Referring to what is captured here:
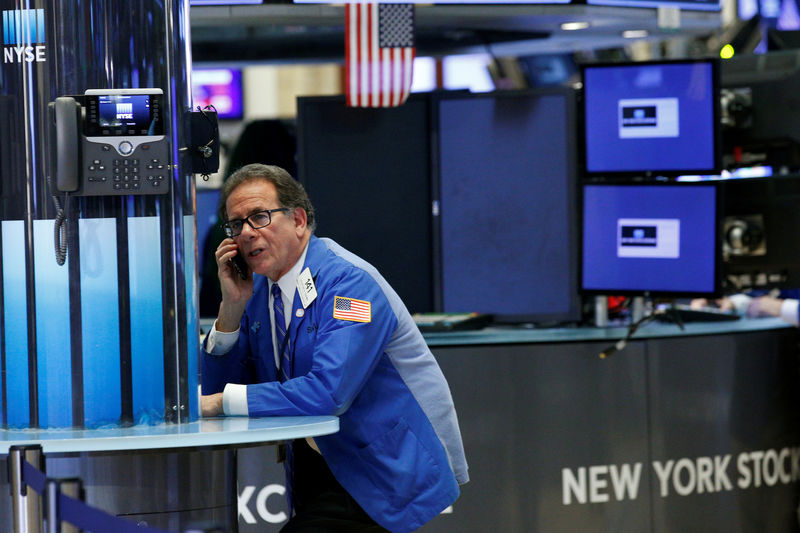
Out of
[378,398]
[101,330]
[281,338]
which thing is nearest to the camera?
[101,330]

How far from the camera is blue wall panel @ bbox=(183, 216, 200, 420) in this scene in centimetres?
307

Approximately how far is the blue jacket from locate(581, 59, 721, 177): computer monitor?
2.21m

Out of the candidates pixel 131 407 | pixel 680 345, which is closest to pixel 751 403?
pixel 680 345

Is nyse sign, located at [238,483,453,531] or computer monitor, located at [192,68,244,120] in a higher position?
computer monitor, located at [192,68,244,120]

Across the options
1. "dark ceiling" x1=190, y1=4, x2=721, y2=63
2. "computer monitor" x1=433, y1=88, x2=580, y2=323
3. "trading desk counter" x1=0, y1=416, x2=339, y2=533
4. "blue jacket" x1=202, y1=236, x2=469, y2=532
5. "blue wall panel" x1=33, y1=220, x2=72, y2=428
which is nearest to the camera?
"trading desk counter" x1=0, y1=416, x2=339, y2=533

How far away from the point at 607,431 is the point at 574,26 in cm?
243

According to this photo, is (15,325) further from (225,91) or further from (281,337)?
(225,91)

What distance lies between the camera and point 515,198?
5656mm

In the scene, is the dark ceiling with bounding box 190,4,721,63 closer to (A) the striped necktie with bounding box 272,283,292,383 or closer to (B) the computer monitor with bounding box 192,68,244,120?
(A) the striped necktie with bounding box 272,283,292,383

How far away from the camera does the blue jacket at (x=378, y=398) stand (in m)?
3.09

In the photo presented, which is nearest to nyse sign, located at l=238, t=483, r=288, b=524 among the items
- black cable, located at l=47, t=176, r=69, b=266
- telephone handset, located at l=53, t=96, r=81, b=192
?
black cable, located at l=47, t=176, r=69, b=266

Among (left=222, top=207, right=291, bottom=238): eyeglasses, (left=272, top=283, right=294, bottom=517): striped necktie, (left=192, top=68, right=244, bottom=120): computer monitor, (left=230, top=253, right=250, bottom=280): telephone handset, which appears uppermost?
(left=192, top=68, right=244, bottom=120): computer monitor

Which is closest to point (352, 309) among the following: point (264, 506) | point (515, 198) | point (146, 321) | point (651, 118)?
point (146, 321)

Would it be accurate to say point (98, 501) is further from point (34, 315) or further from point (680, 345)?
point (680, 345)
